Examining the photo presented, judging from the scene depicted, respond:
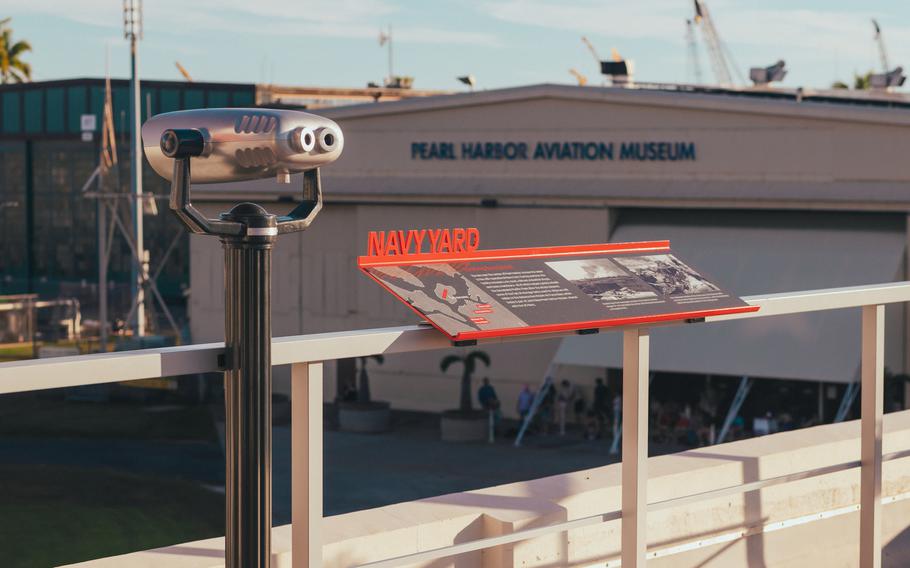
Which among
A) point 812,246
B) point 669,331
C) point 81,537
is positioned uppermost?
point 812,246

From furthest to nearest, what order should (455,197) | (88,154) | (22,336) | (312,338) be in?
(88,154)
(22,336)
(455,197)
(312,338)

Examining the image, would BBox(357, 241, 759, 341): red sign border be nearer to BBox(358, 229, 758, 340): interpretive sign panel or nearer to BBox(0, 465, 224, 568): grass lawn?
BBox(358, 229, 758, 340): interpretive sign panel

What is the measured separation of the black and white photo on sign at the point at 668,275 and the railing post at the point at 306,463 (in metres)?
1.51

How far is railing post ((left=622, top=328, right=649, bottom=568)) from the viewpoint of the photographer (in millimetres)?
4598

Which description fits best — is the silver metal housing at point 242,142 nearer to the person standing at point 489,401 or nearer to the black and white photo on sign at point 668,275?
the black and white photo on sign at point 668,275

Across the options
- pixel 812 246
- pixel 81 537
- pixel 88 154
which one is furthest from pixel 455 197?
pixel 88 154

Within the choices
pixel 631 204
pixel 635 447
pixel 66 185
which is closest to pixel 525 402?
pixel 631 204

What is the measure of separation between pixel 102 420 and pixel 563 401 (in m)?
11.2

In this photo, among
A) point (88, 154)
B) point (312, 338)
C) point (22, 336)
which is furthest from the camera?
point (88, 154)

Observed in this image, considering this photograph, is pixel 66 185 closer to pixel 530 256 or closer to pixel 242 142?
pixel 530 256

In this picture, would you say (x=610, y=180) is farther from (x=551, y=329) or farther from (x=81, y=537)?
(x=551, y=329)

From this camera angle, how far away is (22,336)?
44.6 m

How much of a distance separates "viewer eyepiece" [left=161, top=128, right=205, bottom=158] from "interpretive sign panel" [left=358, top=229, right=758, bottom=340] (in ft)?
Result: 2.50

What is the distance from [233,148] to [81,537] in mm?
19084
